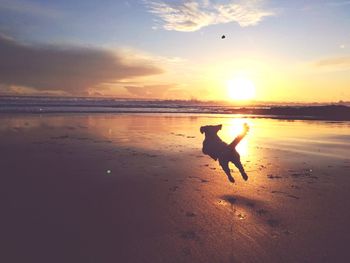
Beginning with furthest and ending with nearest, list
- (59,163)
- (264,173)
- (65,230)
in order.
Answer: (59,163)
(264,173)
(65,230)

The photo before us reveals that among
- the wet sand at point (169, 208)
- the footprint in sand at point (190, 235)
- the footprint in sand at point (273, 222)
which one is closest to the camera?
the wet sand at point (169, 208)

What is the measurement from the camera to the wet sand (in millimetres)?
5754

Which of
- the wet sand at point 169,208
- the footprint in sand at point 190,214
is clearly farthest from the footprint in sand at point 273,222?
the footprint in sand at point 190,214

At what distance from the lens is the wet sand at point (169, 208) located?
575 centimetres

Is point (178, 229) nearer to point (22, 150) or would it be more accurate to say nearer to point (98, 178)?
point (98, 178)

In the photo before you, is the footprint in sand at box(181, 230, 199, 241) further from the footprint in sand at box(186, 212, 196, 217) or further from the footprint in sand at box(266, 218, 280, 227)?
the footprint in sand at box(266, 218, 280, 227)

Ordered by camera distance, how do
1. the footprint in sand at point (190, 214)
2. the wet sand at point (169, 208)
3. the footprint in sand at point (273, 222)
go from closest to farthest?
1. the wet sand at point (169, 208)
2. the footprint in sand at point (273, 222)
3. the footprint in sand at point (190, 214)

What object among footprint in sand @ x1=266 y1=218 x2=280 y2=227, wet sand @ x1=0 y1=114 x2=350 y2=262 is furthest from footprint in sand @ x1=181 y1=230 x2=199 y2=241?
footprint in sand @ x1=266 y1=218 x2=280 y2=227

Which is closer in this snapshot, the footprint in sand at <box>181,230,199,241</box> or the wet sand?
the wet sand

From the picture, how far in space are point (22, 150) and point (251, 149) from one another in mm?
11379

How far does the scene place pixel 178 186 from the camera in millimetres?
9867

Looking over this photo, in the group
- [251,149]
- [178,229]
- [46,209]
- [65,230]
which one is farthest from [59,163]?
[251,149]

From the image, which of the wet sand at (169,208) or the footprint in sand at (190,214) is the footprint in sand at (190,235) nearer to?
the wet sand at (169,208)

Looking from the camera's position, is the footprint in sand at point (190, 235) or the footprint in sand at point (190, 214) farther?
the footprint in sand at point (190, 214)
